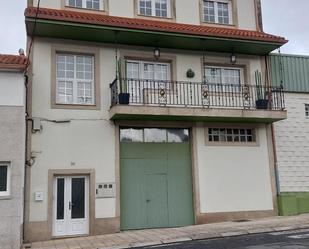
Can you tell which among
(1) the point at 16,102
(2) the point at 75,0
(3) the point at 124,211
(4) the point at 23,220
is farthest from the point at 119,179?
(2) the point at 75,0

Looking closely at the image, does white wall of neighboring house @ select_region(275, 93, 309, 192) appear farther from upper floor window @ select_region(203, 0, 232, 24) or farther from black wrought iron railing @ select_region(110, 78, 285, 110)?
upper floor window @ select_region(203, 0, 232, 24)

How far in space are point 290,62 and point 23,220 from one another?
11.6 metres

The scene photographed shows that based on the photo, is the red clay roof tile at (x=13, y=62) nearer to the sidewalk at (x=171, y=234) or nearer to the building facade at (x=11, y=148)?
the building facade at (x=11, y=148)

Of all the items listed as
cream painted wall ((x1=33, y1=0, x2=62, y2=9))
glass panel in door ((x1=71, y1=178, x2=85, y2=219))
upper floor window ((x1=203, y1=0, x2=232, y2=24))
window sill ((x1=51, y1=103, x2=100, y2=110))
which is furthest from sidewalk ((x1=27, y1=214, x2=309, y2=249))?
upper floor window ((x1=203, y1=0, x2=232, y2=24))

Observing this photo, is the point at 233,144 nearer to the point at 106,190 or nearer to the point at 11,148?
the point at 106,190

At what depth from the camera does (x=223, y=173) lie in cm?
1487

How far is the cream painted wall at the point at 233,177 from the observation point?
14633mm

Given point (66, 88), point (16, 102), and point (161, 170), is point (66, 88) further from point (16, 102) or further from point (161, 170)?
point (161, 170)

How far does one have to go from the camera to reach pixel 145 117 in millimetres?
13844

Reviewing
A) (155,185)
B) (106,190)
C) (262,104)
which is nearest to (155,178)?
(155,185)

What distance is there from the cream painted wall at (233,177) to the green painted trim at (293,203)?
0.41 m

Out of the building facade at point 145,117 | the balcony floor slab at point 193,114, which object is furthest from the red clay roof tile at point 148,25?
the balcony floor slab at point 193,114

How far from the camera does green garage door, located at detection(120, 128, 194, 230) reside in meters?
14.0

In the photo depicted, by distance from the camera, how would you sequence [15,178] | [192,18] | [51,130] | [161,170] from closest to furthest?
[15,178]
[51,130]
[161,170]
[192,18]
